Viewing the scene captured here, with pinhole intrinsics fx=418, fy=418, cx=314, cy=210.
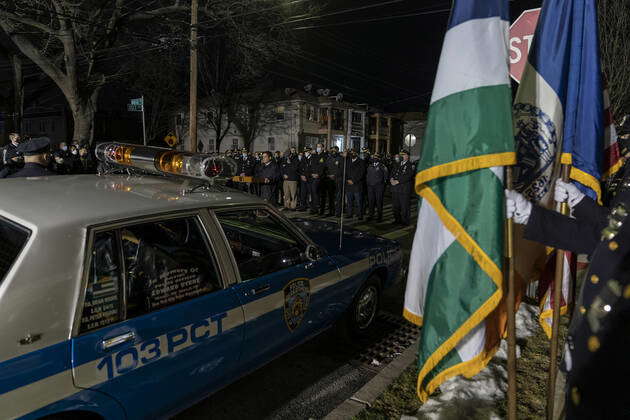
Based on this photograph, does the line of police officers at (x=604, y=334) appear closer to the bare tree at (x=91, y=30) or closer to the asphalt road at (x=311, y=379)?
the asphalt road at (x=311, y=379)

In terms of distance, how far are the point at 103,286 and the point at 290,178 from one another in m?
10.9

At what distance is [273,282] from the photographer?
290cm

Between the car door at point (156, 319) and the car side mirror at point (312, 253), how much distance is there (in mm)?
796

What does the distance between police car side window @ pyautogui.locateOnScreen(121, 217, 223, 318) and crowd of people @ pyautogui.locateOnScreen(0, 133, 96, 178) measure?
328 centimetres

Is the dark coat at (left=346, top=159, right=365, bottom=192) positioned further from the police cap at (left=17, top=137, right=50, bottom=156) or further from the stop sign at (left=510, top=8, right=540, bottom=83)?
the police cap at (left=17, top=137, right=50, bottom=156)

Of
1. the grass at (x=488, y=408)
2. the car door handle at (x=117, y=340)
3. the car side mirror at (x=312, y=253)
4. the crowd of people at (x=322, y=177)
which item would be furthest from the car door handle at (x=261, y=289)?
the crowd of people at (x=322, y=177)

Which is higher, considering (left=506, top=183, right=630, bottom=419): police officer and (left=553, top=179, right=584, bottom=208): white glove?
(left=553, top=179, right=584, bottom=208): white glove

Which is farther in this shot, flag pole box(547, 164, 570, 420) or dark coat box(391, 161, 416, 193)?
dark coat box(391, 161, 416, 193)

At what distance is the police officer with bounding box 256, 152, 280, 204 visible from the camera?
42.8ft

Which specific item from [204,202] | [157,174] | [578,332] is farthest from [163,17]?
[578,332]

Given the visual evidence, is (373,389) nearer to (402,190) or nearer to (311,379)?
(311,379)

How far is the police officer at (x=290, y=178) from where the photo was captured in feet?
42.2

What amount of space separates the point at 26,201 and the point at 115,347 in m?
0.94

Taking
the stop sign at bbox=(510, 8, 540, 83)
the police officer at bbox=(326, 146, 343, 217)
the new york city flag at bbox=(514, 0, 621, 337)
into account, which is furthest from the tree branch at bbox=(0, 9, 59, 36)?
the new york city flag at bbox=(514, 0, 621, 337)
